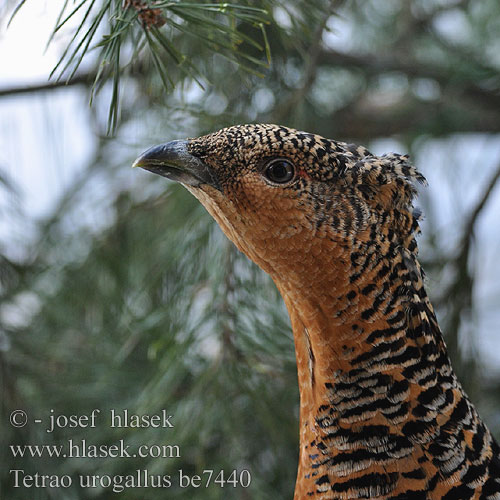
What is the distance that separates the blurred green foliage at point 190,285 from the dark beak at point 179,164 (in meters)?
0.15

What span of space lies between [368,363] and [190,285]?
0.61 m

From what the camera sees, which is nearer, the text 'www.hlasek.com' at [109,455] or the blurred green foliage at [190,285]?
the blurred green foliage at [190,285]

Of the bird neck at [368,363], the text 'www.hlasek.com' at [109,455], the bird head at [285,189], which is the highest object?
the bird head at [285,189]

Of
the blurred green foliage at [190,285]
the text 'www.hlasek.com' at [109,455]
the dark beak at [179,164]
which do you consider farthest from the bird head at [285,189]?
the text 'www.hlasek.com' at [109,455]

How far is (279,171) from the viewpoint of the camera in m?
0.91

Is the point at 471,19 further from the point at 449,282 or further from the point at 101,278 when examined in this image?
the point at 101,278

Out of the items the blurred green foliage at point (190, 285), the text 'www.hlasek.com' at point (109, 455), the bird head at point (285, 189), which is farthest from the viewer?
the text 'www.hlasek.com' at point (109, 455)

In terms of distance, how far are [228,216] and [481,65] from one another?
50.7 inches

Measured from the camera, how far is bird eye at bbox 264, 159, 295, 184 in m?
0.90

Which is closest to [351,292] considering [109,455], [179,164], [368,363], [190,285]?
[368,363]

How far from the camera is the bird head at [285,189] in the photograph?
0.89m

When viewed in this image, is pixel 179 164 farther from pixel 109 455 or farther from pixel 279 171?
pixel 109 455

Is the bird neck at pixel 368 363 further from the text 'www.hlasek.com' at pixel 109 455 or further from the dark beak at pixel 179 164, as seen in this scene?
the text 'www.hlasek.com' at pixel 109 455

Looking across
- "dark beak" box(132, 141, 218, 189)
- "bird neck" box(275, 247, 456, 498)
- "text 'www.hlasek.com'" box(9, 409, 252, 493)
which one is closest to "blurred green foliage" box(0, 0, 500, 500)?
"text 'www.hlasek.com'" box(9, 409, 252, 493)
